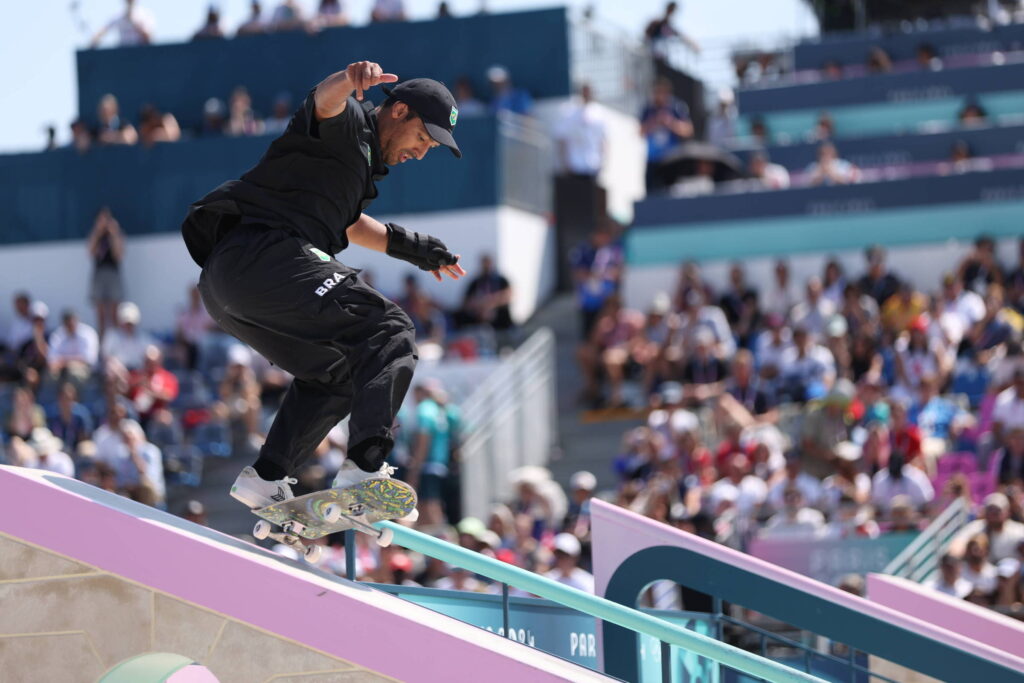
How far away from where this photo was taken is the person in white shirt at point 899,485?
12.2 metres

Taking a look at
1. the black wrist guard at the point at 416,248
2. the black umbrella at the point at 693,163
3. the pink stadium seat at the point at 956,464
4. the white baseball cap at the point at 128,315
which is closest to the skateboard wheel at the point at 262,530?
the black wrist guard at the point at 416,248

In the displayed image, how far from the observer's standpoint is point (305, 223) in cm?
550

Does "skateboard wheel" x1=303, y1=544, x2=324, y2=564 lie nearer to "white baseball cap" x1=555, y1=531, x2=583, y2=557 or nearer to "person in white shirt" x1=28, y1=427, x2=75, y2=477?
"white baseball cap" x1=555, y1=531, x2=583, y2=557

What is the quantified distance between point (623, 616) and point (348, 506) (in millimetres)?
1017

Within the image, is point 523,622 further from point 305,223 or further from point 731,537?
point 731,537

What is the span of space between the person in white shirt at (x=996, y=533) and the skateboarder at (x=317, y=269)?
6817mm

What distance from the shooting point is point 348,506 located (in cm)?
548

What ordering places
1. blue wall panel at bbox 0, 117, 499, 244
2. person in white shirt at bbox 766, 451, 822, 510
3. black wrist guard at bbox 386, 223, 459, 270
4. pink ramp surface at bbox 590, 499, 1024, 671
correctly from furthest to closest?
blue wall panel at bbox 0, 117, 499, 244 < person in white shirt at bbox 766, 451, 822, 510 < pink ramp surface at bbox 590, 499, 1024, 671 < black wrist guard at bbox 386, 223, 459, 270

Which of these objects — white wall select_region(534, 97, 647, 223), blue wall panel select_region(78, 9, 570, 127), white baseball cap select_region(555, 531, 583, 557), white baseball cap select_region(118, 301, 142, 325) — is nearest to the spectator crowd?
white baseball cap select_region(555, 531, 583, 557)

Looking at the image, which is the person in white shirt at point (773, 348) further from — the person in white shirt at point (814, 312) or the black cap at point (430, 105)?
the black cap at point (430, 105)

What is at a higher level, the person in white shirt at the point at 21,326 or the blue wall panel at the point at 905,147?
the blue wall panel at the point at 905,147

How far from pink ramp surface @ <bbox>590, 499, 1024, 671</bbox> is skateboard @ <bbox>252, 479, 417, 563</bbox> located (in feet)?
3.65

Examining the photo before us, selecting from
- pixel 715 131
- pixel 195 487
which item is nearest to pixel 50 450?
pixel 195 487

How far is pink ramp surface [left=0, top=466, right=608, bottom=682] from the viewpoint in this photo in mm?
4949
